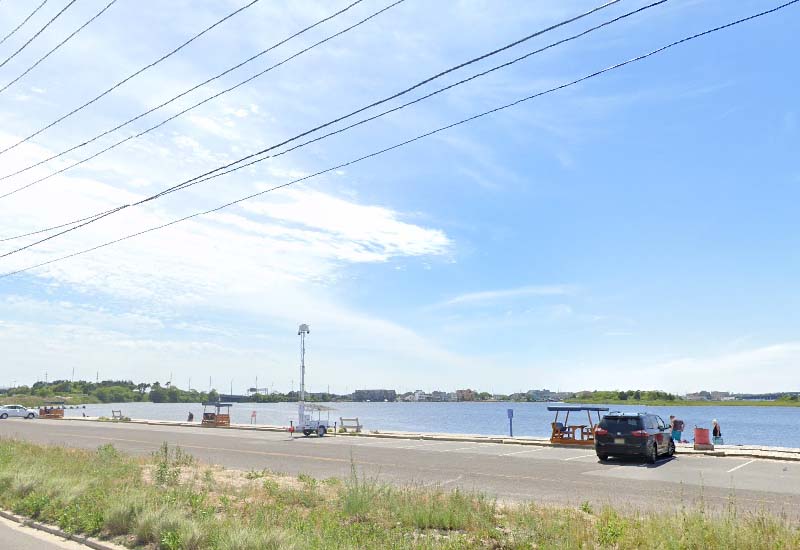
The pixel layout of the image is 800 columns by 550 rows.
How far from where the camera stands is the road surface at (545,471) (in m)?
14.0

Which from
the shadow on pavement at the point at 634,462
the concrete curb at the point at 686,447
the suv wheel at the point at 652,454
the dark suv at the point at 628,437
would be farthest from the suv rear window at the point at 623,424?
the concrete curb at the point at 686,447

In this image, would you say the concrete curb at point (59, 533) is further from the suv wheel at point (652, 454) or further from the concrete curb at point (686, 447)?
the concrete curb at point (686, 447)

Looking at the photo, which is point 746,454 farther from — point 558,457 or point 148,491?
point 148,491

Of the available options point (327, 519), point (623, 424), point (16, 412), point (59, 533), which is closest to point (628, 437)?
point (623, 424)

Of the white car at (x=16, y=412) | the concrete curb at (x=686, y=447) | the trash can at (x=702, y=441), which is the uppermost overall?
the trash can at (x=702, y=441)

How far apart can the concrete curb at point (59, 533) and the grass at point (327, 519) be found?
0.18 metres

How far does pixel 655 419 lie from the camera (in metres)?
24.0

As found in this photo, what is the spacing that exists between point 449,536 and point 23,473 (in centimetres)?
1095

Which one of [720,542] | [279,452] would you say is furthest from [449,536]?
[279,452]

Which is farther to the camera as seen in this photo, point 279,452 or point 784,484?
point 279,452

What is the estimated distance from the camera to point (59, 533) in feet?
34.3

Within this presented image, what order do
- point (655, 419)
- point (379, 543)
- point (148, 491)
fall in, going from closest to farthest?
point (379, 543), point (148, 491), point (655, 419)

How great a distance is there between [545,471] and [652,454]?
5280 mm

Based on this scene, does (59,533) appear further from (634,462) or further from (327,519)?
(634,462)
